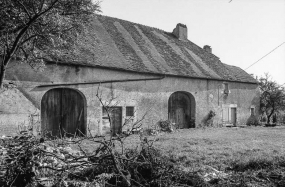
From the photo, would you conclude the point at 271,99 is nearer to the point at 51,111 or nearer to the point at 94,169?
the point at 51,111

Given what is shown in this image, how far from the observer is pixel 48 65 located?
32.2 feet

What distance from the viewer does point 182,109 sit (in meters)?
14.6

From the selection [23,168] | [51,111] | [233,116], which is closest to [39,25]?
[51,111]

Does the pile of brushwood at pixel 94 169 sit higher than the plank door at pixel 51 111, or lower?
lower

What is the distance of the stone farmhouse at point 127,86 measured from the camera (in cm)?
954

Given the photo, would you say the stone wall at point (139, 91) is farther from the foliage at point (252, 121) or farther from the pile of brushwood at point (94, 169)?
the pile of brushwood at point (94, 169)

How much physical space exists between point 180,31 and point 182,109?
7451 millimetres

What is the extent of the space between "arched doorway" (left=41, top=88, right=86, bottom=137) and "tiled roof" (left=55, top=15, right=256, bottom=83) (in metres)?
1.69

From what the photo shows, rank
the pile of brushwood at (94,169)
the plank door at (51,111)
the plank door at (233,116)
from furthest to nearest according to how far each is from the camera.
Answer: the plank door at (233,116)
the plank door at (51,111)
the pile of brushwood at (94,169)

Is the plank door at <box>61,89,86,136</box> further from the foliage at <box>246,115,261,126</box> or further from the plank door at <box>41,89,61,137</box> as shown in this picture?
the foliage at <box>246,115,261,126</box>

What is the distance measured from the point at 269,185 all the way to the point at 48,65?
9108 millimetres

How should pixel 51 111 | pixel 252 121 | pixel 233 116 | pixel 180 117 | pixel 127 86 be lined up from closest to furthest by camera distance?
pixel 51 111
pixel 127 86
pixel 180 117
pixel 233 116
pixel 252 121

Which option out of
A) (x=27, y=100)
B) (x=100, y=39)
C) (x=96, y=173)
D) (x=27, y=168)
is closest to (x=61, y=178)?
(x=27, y=168)

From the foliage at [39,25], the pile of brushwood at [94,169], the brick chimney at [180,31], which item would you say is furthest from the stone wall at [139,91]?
the pile of brushwood at [94,169]
